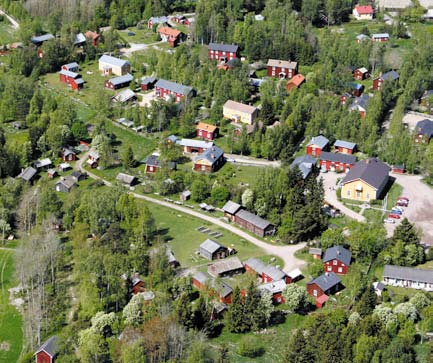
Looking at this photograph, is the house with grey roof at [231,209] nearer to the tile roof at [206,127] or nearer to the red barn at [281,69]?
the tile roof at [206,127]

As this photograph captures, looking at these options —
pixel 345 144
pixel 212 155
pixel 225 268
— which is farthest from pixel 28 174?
pixel 345 144

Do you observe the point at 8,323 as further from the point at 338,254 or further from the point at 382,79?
the point at 382,79

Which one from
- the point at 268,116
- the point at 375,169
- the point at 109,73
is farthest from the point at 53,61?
the point at 375,169

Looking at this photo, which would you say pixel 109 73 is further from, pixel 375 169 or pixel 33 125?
pixel 375 169

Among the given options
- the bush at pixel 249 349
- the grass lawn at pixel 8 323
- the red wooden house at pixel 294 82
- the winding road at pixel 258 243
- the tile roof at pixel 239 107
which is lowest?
the grass lawn at pixel 8 323

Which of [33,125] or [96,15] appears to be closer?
[33,125]

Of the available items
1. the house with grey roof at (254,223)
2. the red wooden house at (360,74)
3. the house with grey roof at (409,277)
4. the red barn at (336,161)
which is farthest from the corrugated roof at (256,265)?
the red wooden house at (360,74)
